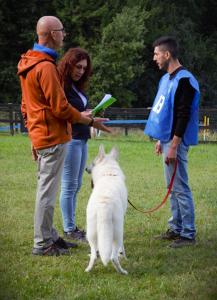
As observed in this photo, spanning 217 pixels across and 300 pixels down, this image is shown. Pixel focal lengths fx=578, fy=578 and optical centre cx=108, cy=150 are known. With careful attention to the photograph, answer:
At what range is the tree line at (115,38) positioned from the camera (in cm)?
3519

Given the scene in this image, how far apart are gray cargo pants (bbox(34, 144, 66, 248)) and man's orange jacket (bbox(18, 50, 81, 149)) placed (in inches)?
3.5

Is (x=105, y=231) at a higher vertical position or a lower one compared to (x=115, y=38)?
lower

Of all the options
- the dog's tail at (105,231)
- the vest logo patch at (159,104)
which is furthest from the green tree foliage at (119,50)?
the dog's tail at (105,231)

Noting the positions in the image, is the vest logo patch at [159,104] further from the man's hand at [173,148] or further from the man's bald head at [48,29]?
the man's bald head at [48,29]

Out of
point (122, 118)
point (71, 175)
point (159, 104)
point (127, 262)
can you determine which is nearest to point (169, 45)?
point (159, 104)

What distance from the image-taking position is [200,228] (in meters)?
6.64

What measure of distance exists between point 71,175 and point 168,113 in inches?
45.3

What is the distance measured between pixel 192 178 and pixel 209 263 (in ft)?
19.5

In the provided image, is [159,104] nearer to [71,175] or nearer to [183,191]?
[183,191]

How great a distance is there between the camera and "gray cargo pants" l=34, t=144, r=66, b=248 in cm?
509

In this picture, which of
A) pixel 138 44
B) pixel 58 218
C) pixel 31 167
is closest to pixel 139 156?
pixel 31 167

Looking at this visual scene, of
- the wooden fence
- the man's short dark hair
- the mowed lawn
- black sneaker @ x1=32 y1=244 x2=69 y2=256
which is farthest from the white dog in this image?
the wooden fence

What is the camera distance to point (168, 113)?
5621 mm

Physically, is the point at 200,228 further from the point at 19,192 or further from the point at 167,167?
the point at 19,192
